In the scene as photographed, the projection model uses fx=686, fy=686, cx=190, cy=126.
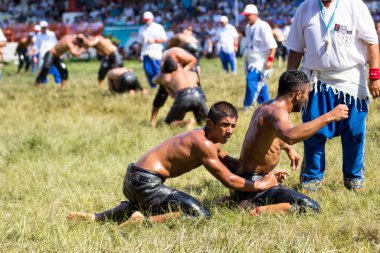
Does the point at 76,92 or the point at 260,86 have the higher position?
the point at 260,86

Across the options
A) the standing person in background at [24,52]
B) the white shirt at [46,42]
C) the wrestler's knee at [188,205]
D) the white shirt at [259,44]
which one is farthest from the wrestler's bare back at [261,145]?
the standing person in background at [24,52]

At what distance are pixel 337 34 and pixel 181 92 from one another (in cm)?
392

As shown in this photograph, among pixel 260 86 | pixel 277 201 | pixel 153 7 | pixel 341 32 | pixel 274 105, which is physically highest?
pixel 341 32

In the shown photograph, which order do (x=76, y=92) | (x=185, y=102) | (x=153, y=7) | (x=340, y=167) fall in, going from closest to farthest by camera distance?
(x=340, y=167), (x=185, y=102), (x=76, y=92), (x=153, y=7)

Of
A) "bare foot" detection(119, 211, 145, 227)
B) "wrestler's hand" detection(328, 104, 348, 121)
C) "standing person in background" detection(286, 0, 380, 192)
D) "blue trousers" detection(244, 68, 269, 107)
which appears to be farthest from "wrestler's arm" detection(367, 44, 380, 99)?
"blue trousers" detection(244, 68, 269, 107)

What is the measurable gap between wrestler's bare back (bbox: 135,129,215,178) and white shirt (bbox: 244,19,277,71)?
584cm

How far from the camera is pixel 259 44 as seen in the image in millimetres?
10492

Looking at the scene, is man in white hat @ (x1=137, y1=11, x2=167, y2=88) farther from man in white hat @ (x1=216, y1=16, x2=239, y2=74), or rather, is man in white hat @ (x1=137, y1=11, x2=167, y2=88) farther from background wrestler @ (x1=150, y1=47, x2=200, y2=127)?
background wrestler @ (x1=150, y1=47, x2=200, y2=127)

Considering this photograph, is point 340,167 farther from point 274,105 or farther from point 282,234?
point 282,234

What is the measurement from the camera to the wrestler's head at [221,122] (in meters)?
4.59

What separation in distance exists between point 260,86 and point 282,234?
6425 mm

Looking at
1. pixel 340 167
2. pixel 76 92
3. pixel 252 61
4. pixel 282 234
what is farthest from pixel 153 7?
pixel 282 234

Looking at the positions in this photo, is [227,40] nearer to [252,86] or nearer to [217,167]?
[252,86]

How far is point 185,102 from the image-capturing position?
9000 millimetres
